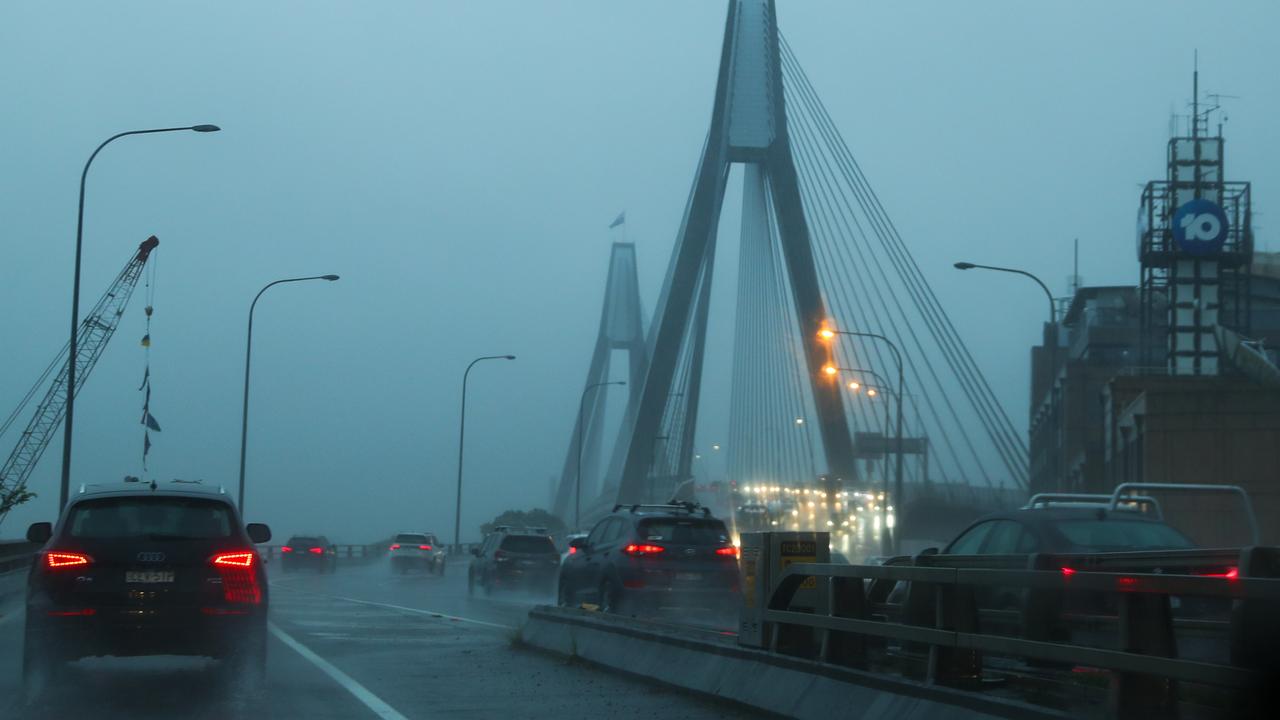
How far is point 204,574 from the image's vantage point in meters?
10.8

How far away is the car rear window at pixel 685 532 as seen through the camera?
1933 centimetres

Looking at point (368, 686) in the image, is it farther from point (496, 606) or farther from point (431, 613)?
point (496, 606)

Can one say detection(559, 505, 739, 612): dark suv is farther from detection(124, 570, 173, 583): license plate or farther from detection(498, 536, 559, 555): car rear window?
detection(498, 536, 559, 555): car rear window

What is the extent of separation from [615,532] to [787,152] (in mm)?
21858

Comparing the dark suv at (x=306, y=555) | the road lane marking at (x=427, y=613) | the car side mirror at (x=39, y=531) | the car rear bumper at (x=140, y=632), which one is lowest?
the dark suv at (x=306, y=555)

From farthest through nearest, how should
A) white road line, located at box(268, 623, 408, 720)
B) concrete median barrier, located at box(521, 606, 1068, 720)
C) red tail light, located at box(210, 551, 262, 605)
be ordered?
red tail light, located at box(210, 551, 262, 605)
white road line, located at box(268, 623, 408, 720)
concrete median barrier, located at box(521, 606, 1068, 720)

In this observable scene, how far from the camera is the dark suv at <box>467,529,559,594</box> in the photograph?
3203cm

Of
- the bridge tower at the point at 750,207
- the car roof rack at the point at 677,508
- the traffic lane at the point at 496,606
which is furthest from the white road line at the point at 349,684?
the bridge tower at the point at 750,207

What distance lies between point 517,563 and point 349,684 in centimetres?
2085

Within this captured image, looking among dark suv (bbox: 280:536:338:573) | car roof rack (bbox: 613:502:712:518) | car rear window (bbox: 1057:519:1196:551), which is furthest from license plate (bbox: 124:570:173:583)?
dark suv (bbox: 280:536:338:573)

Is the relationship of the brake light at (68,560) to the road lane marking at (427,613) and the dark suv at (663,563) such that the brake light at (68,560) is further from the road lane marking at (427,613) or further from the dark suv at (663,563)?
the dark suv at (663,563)

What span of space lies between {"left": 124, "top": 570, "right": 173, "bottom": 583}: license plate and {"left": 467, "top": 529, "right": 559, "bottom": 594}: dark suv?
69.6 feet

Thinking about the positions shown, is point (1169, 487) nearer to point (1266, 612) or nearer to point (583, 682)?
point (583, 682)

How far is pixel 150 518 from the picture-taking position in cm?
1101
